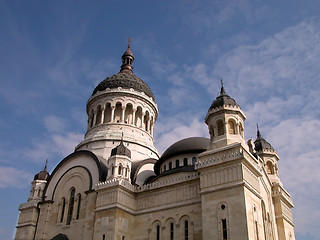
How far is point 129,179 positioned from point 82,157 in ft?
19.1

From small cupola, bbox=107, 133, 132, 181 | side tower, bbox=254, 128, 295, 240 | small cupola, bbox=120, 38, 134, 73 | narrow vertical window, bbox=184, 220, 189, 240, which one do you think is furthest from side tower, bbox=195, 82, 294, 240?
small cupola, bbox=120, 38, 134, 73

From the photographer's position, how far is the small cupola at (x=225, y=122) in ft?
86.4

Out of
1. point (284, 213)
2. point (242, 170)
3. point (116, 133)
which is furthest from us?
point (116, 133)

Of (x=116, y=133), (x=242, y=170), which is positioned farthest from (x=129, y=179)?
(x=242, y=170)

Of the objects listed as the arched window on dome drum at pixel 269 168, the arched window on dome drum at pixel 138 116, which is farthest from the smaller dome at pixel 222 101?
the arched window on dome drum at pixel 138 116

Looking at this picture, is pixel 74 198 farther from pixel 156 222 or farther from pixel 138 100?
pixel 138 100

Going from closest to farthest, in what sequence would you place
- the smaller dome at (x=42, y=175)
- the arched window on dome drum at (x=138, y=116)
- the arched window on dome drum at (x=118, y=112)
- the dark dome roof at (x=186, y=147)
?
the dark dome roof at (x=186, y=147)
the smaller dome at (x=42, y=175)
the arched window on dome drum at (x=118, y=112)
the arched window on dome drum at (x=138, y=116)

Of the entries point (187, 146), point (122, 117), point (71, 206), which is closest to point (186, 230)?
point (187, 146)

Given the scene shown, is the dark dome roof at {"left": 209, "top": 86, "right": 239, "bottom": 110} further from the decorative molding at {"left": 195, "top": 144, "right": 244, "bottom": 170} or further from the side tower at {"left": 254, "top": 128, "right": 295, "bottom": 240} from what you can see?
the side tower at {"left": 254, "top": 128, "right": 295, "bottom": 240}

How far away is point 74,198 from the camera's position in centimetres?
3178

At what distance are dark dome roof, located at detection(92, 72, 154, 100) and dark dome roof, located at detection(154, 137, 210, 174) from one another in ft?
36.1

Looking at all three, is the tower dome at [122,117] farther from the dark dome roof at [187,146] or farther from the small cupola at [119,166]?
the small cupola at [119,166]

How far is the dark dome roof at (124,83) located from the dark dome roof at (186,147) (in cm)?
1101

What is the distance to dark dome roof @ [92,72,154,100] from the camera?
41.4m
